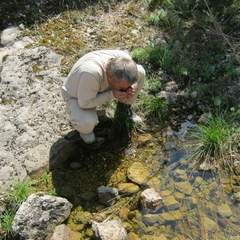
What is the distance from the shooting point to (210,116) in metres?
4.57

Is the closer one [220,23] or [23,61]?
[23,61]

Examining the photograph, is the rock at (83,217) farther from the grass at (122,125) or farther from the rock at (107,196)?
the grass at (122,125)

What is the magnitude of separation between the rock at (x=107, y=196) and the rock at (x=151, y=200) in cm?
31

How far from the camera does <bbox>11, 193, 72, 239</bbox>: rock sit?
3573 mm

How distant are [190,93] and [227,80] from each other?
0.55m

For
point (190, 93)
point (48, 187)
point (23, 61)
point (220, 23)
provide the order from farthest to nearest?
1. point (220, 23)
2. point (23, 61)
3. point (190, 93)
4. point (48, 187)

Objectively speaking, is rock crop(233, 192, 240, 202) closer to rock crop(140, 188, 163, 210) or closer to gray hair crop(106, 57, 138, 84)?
rock crop(140, 188, 163, 210)

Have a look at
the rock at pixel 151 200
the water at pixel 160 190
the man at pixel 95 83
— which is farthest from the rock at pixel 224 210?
the man at pixel 95 83

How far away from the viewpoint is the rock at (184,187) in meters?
4.03

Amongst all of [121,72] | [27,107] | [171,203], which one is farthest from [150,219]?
[27,107]

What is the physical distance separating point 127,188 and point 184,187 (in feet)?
2.12

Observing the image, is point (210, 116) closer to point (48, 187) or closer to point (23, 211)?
point (48, 187)

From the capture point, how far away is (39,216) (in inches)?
144

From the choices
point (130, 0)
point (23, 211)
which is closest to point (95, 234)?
point (23, 211)
